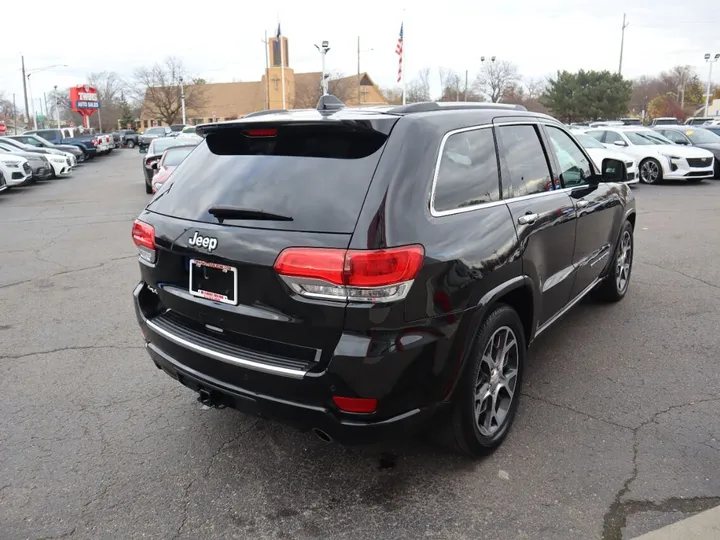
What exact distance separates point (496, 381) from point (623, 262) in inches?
127

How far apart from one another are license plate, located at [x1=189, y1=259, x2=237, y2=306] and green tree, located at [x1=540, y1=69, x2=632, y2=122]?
6127 centimetres

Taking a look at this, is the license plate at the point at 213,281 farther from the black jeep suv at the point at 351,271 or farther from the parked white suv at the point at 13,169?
the parked white suv at the point at 13,169

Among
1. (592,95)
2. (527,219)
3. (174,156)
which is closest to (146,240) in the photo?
(527,219)

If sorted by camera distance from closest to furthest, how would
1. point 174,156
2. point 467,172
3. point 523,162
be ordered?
1. point 467,172
2. point 523,162
3. point 174,156

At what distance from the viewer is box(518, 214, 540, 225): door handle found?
3375mm

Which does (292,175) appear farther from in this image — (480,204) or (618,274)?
(618,274)

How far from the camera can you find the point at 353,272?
249 cm

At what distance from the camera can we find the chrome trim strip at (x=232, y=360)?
8.65 ft

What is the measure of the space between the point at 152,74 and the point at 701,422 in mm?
86534

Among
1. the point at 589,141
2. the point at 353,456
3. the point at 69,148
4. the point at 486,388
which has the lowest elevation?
the point at 353,456

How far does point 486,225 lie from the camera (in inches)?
121

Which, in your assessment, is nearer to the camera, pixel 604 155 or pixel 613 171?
pixel 613 171

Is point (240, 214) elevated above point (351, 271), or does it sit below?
above

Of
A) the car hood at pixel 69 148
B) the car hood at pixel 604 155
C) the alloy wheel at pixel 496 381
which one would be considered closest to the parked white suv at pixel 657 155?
the car hood at pixel 604 155
